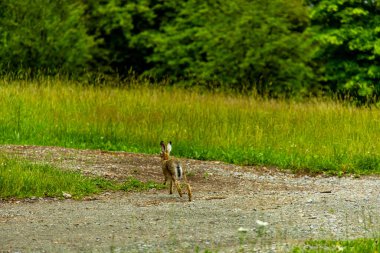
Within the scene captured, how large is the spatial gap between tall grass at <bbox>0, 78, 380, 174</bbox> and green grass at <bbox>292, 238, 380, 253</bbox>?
657cm

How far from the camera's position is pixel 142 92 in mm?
21328

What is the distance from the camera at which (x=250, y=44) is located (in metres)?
33.5

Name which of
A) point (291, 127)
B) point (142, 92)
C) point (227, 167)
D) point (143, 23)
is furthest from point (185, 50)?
point (227, 167)

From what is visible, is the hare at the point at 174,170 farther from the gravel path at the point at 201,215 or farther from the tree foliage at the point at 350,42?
the tree foliage at the point at 350,42

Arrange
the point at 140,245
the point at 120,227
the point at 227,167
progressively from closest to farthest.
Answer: the point at 140,245 → the point at 120,227 → the point at 227,167

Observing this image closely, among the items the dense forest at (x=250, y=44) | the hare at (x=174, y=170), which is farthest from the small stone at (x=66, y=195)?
the dense forest at (x=250, y=44)

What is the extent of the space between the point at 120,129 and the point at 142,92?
3.40 metres

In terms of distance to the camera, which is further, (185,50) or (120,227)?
(185,50)

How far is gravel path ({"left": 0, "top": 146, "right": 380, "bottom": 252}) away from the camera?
8.70 meters

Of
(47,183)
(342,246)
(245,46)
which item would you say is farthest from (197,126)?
(245,46)

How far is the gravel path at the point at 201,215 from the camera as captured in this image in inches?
342

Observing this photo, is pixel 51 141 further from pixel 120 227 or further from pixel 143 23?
pixel 143 23

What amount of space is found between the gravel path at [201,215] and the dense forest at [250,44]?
1605 cm

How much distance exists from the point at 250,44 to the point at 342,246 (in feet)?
83.7
